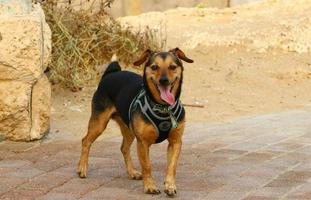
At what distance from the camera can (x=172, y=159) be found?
5422 mm

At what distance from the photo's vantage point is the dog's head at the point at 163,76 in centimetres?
520

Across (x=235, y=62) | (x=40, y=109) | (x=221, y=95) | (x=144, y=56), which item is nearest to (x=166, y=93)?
(x=144, y=56)

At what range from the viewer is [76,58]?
9.87 metres

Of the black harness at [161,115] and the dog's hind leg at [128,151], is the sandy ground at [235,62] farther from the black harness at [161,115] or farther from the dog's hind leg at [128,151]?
the black harness at [161,115]

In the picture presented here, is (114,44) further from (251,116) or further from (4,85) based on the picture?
(4,85)

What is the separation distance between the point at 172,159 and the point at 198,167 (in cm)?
81

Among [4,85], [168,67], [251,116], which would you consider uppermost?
[168,67]

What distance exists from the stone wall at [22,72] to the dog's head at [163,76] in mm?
2369

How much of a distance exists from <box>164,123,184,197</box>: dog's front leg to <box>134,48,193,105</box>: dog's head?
254mm

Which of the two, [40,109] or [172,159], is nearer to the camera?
[172,159]

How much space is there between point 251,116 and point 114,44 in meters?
2.63

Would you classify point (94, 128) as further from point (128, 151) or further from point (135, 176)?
point (135, 176)

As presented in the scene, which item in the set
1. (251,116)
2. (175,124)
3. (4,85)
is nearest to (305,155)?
(175,124)

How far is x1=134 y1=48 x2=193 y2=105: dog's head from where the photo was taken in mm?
5195
